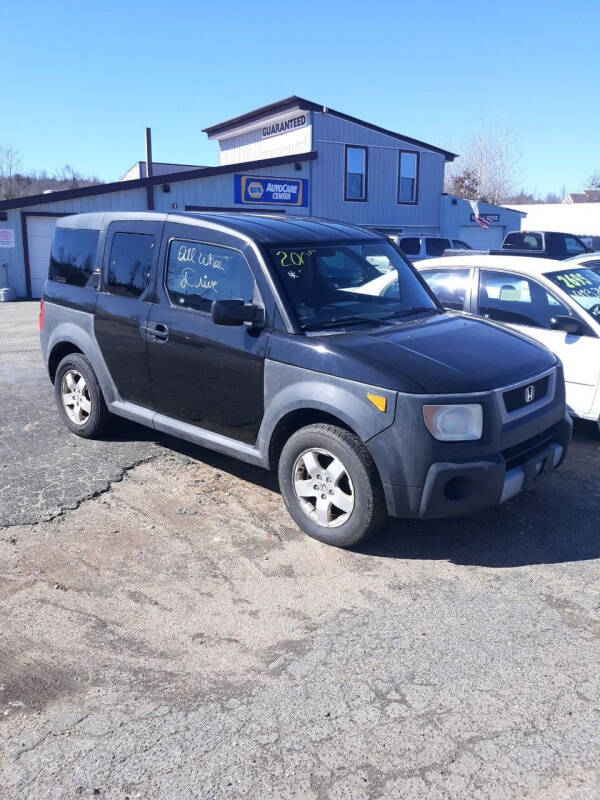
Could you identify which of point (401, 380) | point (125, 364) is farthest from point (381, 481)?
point (125, 364)

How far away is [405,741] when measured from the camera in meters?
2.84

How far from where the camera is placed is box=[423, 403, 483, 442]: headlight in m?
4.07

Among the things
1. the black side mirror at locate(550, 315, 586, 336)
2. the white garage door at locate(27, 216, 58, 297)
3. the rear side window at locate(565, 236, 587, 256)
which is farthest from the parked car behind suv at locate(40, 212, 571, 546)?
the rear side window at locate(565, 236, 587, 256)

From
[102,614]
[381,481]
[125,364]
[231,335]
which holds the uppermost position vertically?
[231,335]

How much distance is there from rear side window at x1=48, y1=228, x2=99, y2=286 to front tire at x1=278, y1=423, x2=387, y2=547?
2.77 metres

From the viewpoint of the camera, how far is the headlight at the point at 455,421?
407 centimetres

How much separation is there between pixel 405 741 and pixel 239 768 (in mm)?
657

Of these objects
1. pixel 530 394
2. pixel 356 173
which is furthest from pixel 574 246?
pixel 530 394

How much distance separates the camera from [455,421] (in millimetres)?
4125

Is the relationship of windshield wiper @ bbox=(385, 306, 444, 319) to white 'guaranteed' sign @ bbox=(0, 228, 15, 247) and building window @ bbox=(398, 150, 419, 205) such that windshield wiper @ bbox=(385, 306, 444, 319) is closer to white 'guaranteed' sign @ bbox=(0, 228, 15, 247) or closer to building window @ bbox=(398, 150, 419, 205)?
white 'guaranteed' sign @ bbox=(0, 228, 15, 247)

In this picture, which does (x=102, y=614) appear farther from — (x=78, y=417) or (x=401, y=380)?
(x=78, y=417)

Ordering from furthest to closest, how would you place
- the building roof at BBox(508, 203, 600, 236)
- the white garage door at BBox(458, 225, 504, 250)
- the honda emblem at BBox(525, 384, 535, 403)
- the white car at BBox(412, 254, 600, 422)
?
the building roof at BBox(508, 203, 600, 236)
the white garage door at BBox(458, 225, 504, 250)
the white car at BBox(412, 254, 600, 422)
the honda emblem at BBox(525, 384, 535, 403)

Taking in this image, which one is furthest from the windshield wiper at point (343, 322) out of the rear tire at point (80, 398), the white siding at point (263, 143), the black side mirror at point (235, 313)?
the white siding at point (263, 143)

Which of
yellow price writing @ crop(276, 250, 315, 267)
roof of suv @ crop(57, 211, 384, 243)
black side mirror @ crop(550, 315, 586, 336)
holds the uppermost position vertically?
roof of suv @ crop(57, 211, 384, 243)
